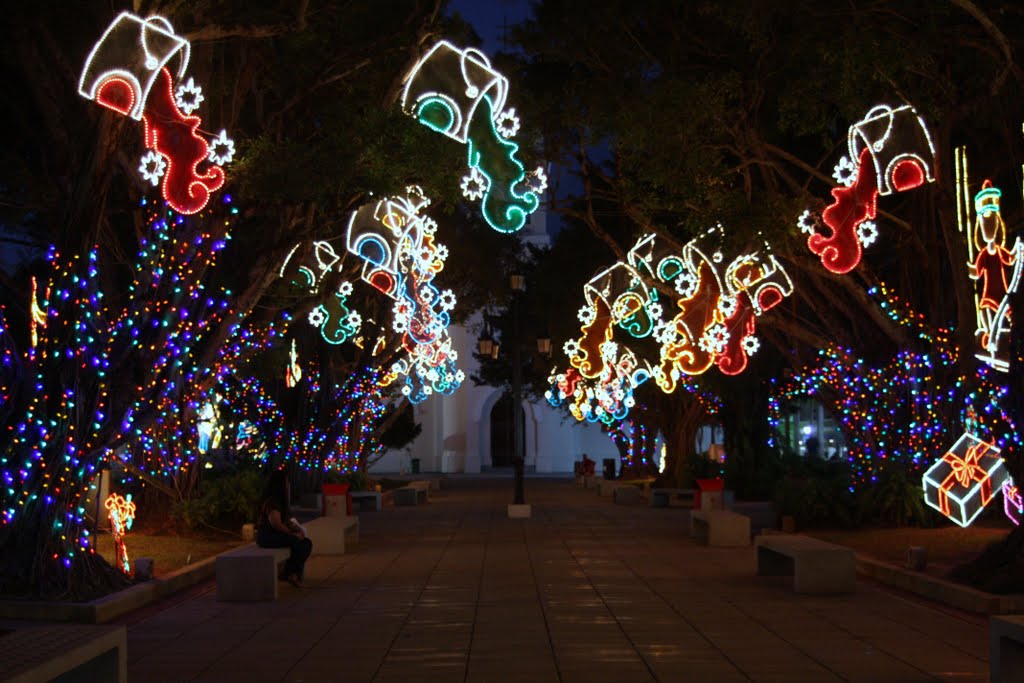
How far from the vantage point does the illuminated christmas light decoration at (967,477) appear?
61.8ft

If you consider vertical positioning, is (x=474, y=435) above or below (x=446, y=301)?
below

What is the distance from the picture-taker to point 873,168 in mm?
19719

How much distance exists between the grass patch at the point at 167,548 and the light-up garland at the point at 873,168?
10.0m

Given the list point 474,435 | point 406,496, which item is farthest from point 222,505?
point 474,435

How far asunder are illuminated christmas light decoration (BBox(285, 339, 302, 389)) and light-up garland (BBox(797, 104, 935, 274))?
16.5 meters

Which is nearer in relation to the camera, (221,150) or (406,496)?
(221,150)

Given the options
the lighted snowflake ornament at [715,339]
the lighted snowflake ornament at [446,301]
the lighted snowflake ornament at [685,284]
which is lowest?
the lighted snowflake ornament at [715,339]

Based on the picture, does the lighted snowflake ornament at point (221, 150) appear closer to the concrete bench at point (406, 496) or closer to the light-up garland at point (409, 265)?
the light-up garland at point (409, 265)

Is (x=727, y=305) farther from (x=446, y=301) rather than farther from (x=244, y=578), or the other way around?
(x=244, y=578)

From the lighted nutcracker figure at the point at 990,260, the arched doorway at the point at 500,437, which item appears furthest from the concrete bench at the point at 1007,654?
the arched doorway at the point at 500,437

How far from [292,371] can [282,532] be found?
16.8 m

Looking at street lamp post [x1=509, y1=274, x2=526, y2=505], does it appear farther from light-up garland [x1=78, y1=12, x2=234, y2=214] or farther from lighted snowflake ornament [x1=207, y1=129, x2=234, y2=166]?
light-up garland [x1=78, y1=12, x2=234, y2=214]

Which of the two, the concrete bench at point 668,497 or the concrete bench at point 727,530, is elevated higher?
the concrete bench at point 668,497

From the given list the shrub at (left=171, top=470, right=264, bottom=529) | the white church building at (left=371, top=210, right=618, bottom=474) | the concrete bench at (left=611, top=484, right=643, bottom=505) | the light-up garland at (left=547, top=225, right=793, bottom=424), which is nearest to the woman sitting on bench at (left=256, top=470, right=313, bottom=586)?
the shrub at (left=171, top=470, right=264, bottom=529)
